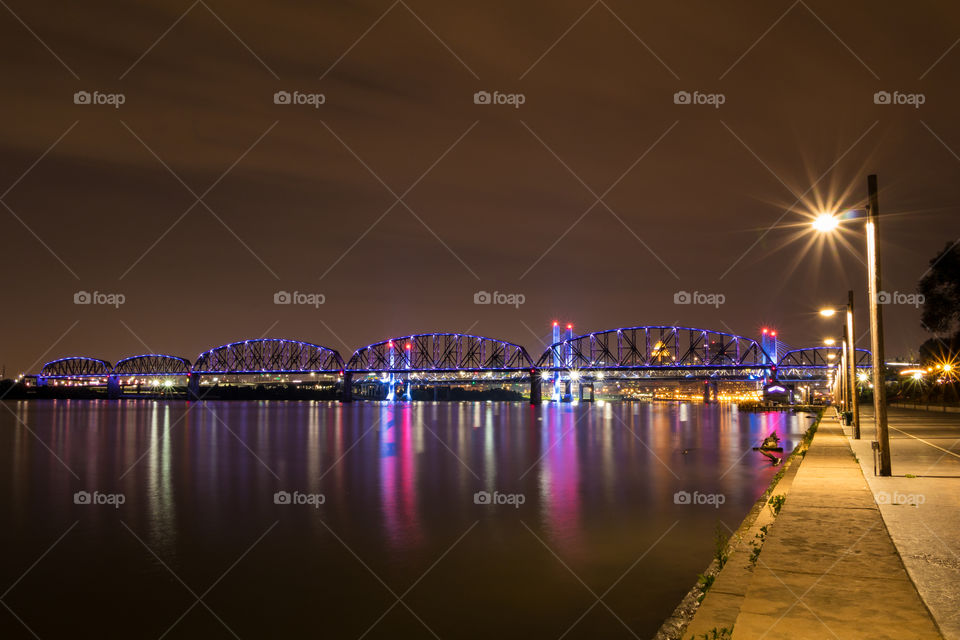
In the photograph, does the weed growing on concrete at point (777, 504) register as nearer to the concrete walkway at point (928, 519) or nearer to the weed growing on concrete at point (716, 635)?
the concrete walkway at point (928, 519)

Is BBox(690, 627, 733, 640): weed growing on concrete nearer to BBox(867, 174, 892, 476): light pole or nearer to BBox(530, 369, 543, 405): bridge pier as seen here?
BBox(867, 174, 892, 476): light pole

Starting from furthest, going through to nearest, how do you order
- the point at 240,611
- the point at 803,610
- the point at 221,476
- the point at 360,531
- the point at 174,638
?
the point at 221,476
the point at 360,531
the point at 240,611
the point at 174,638
the point at 803,610

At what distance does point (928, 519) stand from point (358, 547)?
11.4 metres

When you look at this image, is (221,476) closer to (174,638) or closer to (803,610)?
(174,638)

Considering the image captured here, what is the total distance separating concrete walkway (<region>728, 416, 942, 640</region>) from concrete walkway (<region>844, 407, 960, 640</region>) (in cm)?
15

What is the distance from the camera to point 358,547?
1756cm

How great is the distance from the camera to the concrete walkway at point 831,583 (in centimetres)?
654

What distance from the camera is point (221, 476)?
32.8 metres

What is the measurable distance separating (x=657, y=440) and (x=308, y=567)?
45.1 metres

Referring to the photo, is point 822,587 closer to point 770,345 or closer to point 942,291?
point 942,291

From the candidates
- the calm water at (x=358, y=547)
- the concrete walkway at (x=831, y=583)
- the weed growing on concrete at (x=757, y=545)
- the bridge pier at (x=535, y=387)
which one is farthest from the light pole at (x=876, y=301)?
the bridge pier at (x=535, y=387)

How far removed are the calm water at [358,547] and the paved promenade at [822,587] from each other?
2.77 meters

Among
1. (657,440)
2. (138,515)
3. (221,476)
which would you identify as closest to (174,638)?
(138,515)

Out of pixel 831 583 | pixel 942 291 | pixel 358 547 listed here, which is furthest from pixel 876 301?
pixel 942 291
